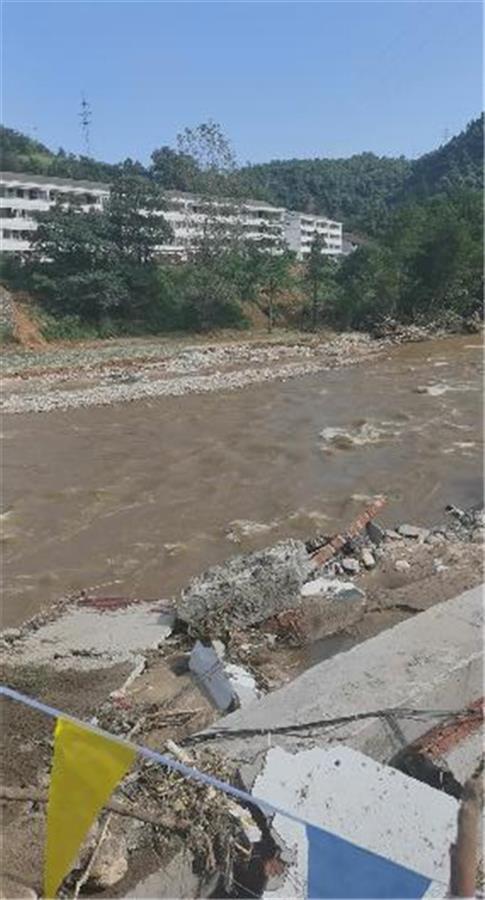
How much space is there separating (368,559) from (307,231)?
70.3 meters

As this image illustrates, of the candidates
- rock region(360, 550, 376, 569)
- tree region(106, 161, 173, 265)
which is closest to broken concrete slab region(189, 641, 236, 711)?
rock region(360, 550, 376, 569)

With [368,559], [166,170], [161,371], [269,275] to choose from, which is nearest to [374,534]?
[368,559]

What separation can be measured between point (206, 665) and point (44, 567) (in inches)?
191

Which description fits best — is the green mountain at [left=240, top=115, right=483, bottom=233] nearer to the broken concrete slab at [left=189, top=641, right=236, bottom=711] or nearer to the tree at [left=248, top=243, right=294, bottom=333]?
the tree at [left=248, top=243, right=294, bottom=333]

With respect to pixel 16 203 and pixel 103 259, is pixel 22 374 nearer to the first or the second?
pixel 103 259

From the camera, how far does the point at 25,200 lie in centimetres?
4675

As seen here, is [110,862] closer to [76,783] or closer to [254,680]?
[76,783]

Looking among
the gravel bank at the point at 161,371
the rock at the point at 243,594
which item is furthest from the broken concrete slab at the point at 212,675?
the gravel bank at the point at 161,371

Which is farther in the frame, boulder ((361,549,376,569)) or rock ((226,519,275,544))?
rock ((226,519,275,544))

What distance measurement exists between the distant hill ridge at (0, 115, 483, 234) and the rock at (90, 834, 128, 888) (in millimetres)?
71137

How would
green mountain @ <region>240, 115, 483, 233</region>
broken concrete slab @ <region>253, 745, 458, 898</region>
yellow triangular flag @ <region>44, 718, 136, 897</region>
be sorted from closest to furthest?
yellow triangular flag @ <region>44, 718, 136, 897</region>, broken concrete slab @ <region>253, 745, 458, 898</region>, green mountain @ <region>240, 115, 483, 233</region>

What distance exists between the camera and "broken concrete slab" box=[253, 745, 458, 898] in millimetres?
3898

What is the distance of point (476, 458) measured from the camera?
15.2 m

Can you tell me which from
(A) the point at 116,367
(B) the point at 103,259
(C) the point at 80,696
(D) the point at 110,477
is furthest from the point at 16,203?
(C) the point at 80,696
